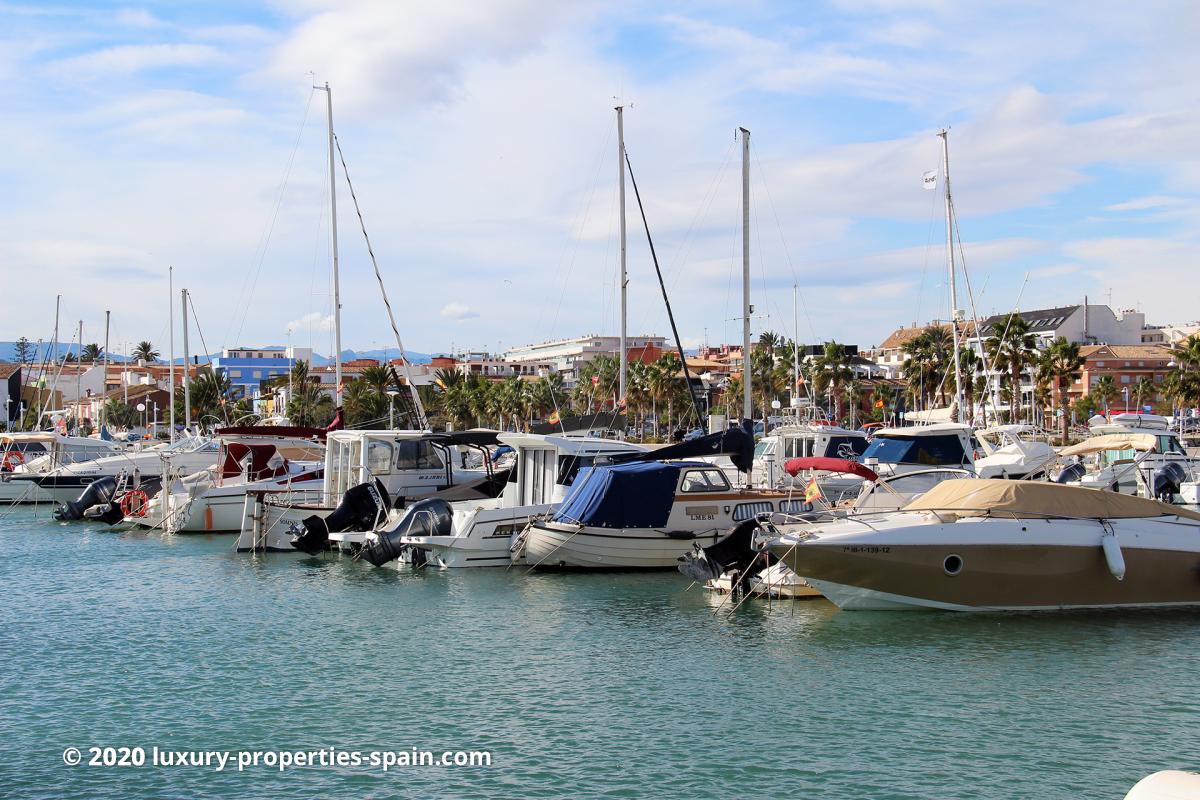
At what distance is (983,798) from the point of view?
38.4 ft

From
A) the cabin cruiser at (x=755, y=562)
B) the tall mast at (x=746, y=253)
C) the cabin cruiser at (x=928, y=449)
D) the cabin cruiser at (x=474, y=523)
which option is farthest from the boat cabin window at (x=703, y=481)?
the cabin cruiser at (x=928, y=449)

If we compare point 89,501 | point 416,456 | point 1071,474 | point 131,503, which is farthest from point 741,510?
point 89,501

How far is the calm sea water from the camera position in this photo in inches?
492

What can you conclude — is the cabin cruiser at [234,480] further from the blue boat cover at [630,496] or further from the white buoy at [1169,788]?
the white buoy at [1169,788]

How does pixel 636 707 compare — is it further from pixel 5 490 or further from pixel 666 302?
pixel 5 490

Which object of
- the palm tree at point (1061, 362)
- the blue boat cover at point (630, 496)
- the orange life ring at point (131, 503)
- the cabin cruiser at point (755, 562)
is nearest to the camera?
the cabin cruiser at point (755, 562)

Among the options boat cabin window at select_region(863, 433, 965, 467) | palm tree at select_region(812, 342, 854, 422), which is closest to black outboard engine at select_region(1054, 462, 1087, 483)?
boat cabin window at select_region(863, 433, 965, 467)

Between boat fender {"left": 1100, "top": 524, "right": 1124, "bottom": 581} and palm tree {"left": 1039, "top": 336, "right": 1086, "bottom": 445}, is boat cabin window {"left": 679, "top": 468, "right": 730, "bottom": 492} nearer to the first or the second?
boat fender {"left": 1100, "top": 524, "right": 1124, "bottom": 581}

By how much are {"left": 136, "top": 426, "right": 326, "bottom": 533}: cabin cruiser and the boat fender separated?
76.4ft

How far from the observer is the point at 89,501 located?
4312 cm

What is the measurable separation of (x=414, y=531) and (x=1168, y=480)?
30.2 metres

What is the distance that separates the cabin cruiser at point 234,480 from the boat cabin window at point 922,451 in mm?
18794

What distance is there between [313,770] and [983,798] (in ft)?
24.3

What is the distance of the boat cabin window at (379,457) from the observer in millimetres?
32719
